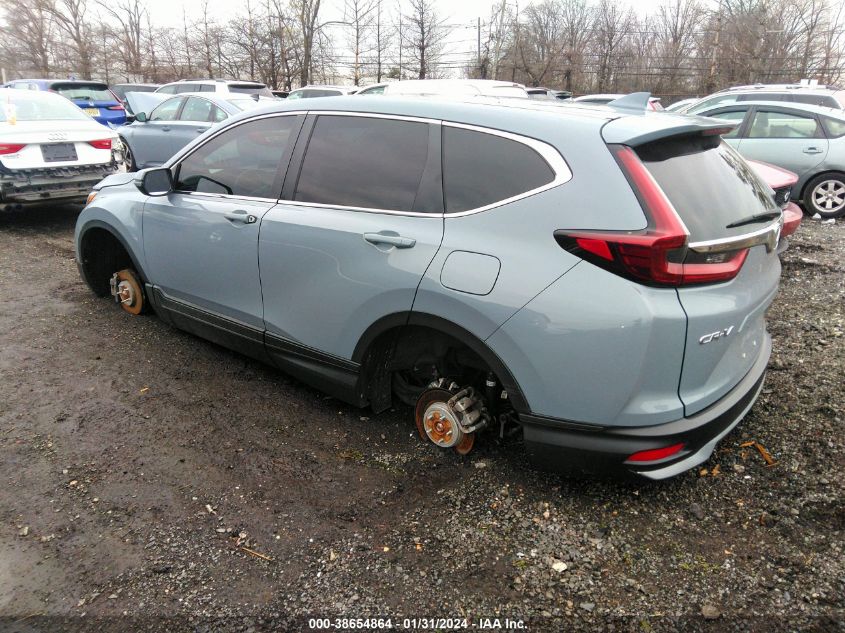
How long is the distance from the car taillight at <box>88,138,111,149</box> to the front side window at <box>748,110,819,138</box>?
31.1 feet

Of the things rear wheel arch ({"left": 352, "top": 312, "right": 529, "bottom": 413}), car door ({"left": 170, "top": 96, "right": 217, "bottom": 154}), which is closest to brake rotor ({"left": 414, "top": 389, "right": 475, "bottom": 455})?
rear wheel arch ({"left": 352, "top": 312, "right": 529, "bottom": 413})

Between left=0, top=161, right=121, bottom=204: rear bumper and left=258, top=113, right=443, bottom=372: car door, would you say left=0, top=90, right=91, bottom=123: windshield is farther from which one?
left=258, top=113, right=443, bottom=372: car door

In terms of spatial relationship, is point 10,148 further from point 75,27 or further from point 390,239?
point 75,27

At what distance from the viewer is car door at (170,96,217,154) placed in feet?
32.6

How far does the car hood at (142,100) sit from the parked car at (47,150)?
9.23 metres

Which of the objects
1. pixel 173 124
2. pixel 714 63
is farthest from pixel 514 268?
pixel 714 63

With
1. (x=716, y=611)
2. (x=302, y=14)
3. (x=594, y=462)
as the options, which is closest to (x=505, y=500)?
(x=594, y=462)

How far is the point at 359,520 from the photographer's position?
8.98 ft

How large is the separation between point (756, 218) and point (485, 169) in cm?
123

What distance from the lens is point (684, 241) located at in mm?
2311

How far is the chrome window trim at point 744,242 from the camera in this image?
237 centimetres

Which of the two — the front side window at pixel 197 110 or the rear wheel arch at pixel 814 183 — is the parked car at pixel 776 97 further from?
the front side window at pixel 197 110

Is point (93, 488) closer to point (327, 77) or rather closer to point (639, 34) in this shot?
point (327, 77)

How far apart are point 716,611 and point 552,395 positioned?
3.20 feet
